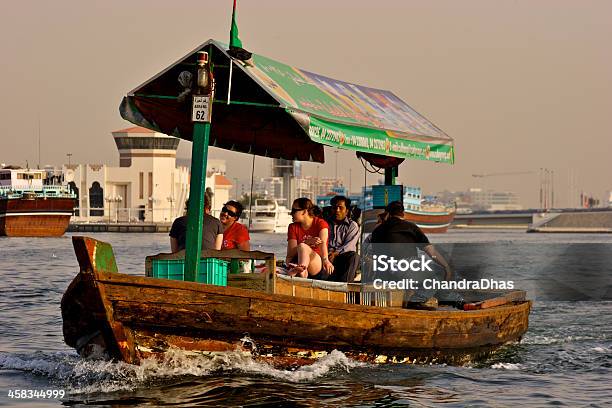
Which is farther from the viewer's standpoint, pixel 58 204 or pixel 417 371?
pixel 58 204

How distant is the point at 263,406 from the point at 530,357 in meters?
5.95

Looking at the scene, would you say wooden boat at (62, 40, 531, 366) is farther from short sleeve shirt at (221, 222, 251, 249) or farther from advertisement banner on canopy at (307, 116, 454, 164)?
short sleeve shirt at (221, 222, 251, 249)

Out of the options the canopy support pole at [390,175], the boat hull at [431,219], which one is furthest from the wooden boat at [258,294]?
the boat hull at [431,219]

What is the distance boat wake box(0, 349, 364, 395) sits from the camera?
1138 cm

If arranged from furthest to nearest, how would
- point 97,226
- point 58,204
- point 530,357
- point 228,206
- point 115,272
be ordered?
point 97,226, point 58,204, point 530,357, point 228,206, point 115,272

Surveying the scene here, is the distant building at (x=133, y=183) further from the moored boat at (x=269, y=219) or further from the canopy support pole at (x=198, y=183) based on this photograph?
the canopy support pole at (x=198, y=183)

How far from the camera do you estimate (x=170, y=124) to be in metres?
14.4

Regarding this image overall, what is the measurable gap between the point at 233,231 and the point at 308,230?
97 cm

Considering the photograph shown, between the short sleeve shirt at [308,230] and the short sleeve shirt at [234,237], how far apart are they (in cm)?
61

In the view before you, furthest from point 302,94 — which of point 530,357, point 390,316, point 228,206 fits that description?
point 530,357

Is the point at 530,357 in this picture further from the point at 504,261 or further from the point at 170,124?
the point at 504,261

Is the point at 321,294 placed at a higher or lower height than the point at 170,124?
lower

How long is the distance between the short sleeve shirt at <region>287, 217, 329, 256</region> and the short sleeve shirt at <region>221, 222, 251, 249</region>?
0.61 meters

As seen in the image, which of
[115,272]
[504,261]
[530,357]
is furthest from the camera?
[504,261]
